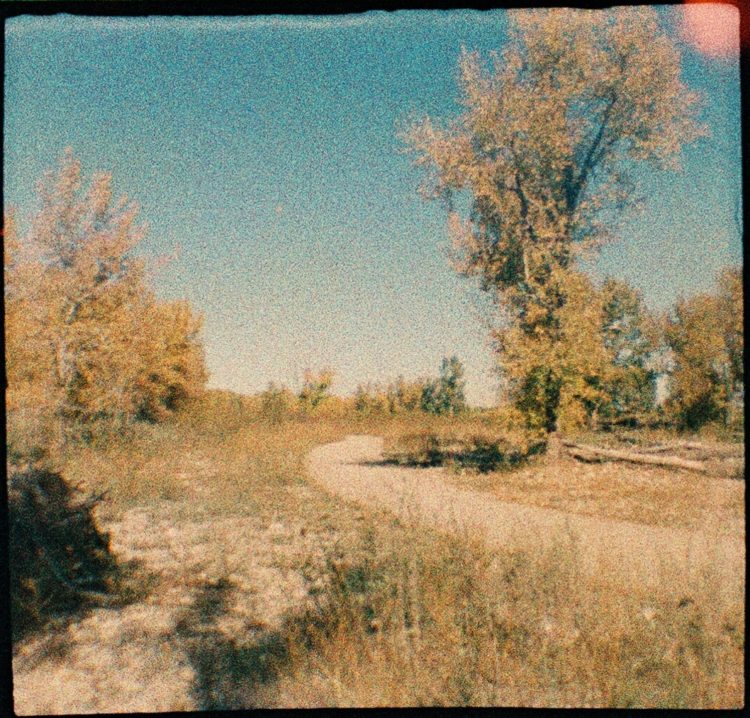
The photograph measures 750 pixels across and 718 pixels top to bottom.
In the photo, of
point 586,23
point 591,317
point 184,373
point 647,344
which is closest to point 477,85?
point 586,23

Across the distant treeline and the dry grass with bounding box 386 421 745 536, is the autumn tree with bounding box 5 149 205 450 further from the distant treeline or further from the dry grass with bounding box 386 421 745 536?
the dry grass with bounding box 386 421 745 536

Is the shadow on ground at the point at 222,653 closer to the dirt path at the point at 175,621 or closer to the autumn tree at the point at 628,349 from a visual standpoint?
the dirt path at the point at 175,621

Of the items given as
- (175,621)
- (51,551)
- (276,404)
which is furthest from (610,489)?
(51,551)

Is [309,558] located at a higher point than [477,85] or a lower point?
lower

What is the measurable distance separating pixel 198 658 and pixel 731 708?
2.72m

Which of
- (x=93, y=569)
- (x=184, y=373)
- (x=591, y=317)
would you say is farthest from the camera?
(x=591, y=317)

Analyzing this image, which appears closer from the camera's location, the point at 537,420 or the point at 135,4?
the point at 135,4

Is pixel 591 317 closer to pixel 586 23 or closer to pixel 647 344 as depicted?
pixel 647 344

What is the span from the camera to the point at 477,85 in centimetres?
381

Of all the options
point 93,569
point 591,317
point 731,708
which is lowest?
point 731,708

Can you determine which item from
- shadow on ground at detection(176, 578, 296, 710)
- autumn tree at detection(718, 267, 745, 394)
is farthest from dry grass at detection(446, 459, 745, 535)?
shadow on ground at detection(176, 578, 296, 710)

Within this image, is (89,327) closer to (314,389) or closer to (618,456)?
(314,389)

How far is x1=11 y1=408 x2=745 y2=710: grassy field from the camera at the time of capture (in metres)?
3.12

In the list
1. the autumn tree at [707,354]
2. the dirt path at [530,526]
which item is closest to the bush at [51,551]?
the dirt path at [530,526]
